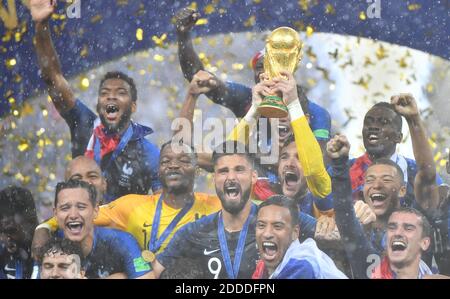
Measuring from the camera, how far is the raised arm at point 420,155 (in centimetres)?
614

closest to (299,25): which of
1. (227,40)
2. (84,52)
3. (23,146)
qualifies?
(227,40)

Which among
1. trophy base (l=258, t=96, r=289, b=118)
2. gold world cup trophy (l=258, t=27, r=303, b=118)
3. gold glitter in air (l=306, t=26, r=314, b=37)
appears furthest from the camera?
gold glitter in air (l=306, t=26, r=314, b=37)

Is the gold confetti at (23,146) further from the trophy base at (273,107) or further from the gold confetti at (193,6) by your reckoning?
the trophy base at (273,107)

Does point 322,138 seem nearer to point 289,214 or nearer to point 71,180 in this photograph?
point 289,214

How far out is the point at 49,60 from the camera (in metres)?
6.26

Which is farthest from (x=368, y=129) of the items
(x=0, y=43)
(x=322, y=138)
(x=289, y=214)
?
(x=0, y=43)

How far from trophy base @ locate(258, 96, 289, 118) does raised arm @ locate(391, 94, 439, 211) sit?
2.01 ft

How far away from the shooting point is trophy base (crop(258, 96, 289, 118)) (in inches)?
236

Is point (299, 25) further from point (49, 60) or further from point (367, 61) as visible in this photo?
point (49, 60)

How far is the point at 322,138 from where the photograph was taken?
6.17 meters

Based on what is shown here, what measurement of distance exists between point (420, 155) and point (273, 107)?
0.86 metres

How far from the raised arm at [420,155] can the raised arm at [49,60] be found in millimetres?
1802

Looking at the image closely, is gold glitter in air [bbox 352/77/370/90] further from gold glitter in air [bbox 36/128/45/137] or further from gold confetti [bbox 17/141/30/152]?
gold confetti [bbox 17/141/30/152]

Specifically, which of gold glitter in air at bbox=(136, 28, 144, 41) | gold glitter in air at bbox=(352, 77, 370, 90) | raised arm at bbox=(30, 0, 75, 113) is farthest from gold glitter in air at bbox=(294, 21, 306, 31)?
raised arm at bbox=(30, 0, 75, 113)
